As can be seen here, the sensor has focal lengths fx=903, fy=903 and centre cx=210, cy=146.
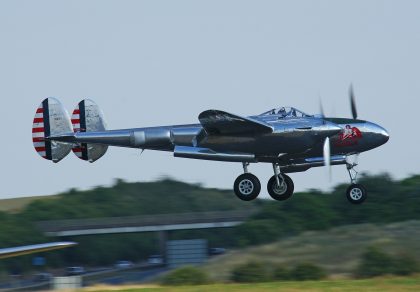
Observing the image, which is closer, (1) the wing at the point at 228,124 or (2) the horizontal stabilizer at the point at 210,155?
(1) the wing at the point at 228,124

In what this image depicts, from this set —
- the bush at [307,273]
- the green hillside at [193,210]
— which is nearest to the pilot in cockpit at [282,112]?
the bush at [307,273]

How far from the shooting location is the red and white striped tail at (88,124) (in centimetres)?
3209

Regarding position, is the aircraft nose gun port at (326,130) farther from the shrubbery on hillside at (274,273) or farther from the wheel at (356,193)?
the shrubbery on hillside at (274,273)

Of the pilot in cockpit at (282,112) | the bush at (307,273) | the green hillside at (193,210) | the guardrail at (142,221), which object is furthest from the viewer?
the guardrail at (142,221)

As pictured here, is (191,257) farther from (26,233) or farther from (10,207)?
(10,207)

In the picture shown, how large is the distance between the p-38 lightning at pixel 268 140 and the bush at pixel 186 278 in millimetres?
11783

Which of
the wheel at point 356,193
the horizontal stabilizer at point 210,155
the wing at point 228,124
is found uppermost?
the wing at point 228,124

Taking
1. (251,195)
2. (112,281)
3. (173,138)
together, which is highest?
(173,138)

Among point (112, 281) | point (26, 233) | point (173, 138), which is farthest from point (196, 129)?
point (26, 233)

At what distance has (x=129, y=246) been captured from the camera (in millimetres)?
90625

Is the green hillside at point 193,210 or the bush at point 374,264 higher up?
the green hillside at point 193,210

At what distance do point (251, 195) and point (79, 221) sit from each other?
64.9 meters

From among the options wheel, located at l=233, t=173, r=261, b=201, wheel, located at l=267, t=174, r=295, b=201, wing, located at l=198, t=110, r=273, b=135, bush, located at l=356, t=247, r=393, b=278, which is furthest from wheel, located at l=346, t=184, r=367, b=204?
bush, located at l=356, t=247, r=393, b=278

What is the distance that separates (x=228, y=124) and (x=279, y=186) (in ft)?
9.89
